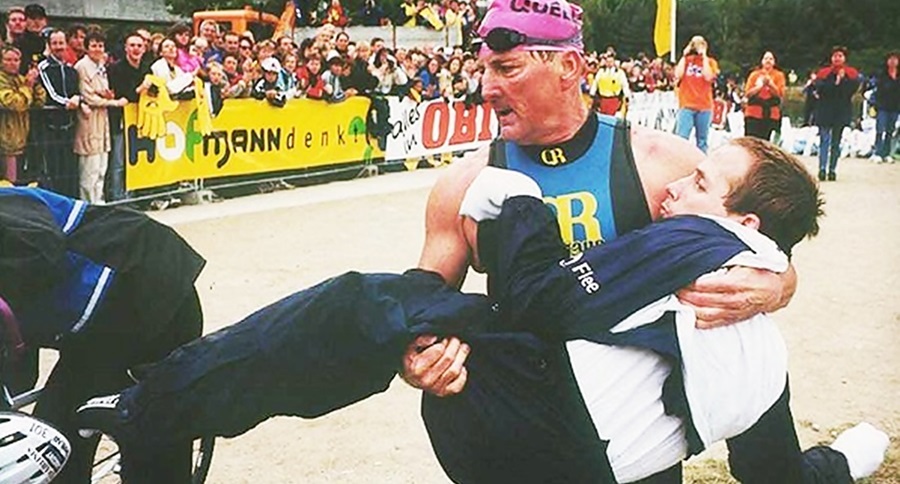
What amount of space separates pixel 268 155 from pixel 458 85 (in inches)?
184

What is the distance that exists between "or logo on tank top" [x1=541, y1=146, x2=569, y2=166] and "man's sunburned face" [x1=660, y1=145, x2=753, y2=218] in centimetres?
31

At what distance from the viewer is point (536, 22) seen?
8.02ft

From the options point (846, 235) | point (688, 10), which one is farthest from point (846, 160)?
point (688, 10)

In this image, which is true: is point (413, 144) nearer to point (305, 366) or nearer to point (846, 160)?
point (846, 160)

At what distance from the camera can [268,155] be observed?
1174 cm

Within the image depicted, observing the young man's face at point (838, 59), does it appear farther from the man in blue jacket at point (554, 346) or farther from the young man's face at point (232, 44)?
the man in blue jacket at point (554, 346)

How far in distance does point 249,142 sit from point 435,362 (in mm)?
9687

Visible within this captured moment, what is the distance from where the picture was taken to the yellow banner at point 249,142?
10016mm

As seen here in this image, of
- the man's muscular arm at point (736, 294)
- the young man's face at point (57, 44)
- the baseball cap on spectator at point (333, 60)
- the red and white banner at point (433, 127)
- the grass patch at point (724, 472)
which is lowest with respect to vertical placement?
the grass patch at point (724, 472)

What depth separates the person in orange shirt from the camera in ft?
41.2

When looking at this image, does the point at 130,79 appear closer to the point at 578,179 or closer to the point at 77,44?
the point at 77,44

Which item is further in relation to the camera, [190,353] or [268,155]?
[268,155]

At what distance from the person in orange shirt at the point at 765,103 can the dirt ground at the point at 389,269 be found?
105 centimetres

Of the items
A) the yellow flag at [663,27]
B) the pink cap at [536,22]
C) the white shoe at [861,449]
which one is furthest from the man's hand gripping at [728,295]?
the yellow flag at [663,27]
